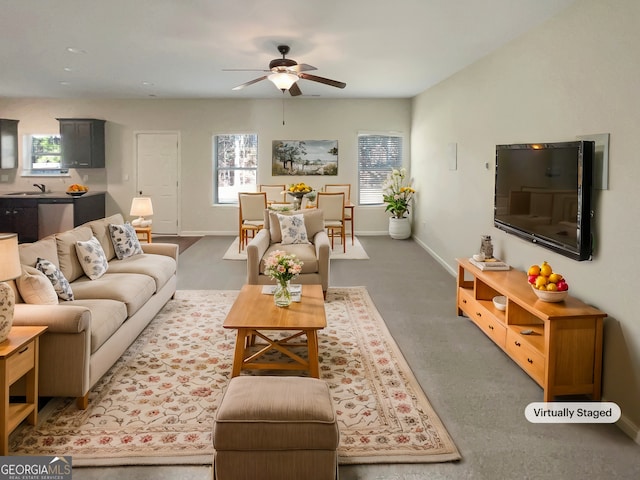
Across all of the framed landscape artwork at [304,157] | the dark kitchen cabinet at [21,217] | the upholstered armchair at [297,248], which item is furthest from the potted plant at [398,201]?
the dark kitchen cabinet at [21,217]

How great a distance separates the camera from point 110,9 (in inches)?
156

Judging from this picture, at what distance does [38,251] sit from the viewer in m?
3.70

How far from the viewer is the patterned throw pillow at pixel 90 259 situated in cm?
420

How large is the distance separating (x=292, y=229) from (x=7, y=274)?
11.5ft

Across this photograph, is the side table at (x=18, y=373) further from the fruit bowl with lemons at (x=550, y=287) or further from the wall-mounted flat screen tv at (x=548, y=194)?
the wall-mounted flat screen tv at (x=548, y=194)

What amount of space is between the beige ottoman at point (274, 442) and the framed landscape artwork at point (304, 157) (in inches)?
307

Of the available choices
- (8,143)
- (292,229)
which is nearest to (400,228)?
(292,229)

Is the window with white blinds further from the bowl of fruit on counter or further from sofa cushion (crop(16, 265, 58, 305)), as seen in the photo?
sofa cushion (crop(16, 265, 58, 305))

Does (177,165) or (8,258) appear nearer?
(8,258)

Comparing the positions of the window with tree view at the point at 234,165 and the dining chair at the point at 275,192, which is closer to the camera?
the dining chair at the point at 275,192

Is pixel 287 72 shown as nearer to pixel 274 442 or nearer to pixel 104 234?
pixel 104 234

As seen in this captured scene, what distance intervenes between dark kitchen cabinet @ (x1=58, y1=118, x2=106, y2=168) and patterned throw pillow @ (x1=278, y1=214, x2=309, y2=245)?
512 centimetres

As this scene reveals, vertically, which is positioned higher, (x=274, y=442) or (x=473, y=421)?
(x=274, y=442)

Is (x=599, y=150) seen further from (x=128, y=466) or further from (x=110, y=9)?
(x=110, y=9)
